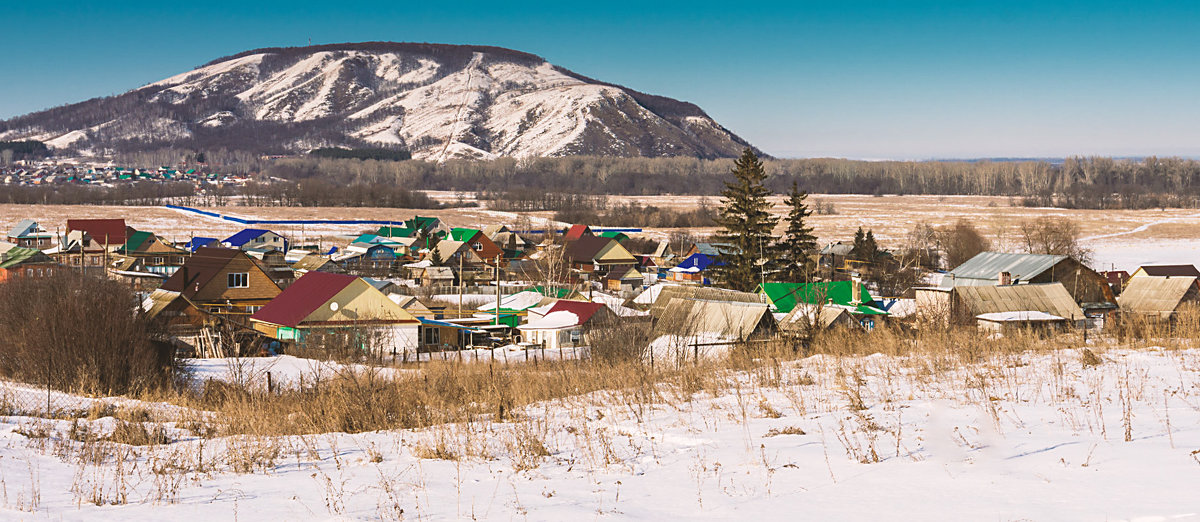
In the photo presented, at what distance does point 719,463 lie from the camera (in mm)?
5637

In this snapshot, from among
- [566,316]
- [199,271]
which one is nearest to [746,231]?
[566,316]

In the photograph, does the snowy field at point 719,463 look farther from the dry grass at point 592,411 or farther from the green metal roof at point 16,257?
the green metal roof at point 16,257

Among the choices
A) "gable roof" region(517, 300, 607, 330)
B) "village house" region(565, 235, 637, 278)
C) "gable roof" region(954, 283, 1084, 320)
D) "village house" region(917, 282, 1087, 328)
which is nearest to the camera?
"village house" region(917, 282, 1087, 328)

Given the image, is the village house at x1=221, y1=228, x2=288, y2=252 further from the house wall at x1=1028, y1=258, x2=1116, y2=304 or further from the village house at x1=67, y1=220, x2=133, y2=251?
the house wall at x1=1028, y1=258, x2=1116, y2=304

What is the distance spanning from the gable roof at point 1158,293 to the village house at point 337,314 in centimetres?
2787

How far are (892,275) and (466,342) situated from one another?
33.6 metres

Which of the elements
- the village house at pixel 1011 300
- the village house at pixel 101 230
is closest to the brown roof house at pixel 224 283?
the village house at pixel 1011 300

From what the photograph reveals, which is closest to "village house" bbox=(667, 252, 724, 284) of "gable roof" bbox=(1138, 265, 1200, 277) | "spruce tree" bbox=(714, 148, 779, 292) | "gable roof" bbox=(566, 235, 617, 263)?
"gable roof" bbox=(566, 235, 617, 263)

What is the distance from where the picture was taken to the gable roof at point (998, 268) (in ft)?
151

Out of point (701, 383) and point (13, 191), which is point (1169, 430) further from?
point (13, 191)

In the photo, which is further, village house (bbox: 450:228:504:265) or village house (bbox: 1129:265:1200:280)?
village house (bbox: 450:228:504:265)

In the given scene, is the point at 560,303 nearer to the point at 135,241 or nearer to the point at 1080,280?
the point at 1080,280

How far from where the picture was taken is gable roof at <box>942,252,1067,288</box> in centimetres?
4609

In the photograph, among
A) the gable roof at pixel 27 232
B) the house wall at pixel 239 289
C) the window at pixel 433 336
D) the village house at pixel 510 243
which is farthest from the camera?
the village house at pixel 510 243
